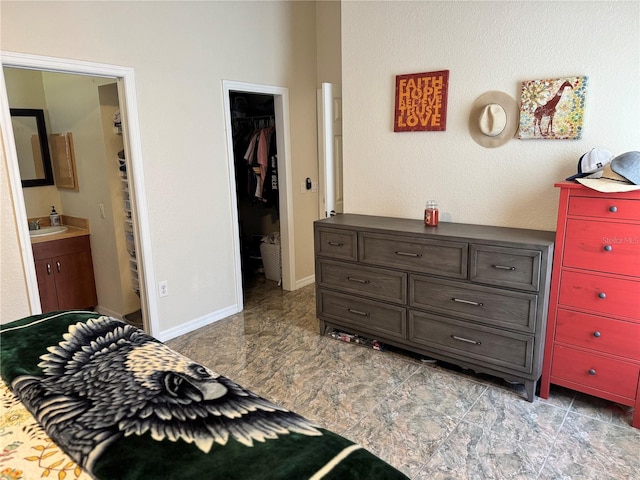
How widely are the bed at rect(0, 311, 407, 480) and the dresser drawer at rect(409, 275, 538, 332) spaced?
175cm

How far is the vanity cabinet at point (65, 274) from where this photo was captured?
3.66 meters

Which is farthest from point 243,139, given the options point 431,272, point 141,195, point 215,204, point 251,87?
point 431,272

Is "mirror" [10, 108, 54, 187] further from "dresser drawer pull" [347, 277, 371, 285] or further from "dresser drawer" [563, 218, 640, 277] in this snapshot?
"dresser drawer" [563, 218, 640, 277]

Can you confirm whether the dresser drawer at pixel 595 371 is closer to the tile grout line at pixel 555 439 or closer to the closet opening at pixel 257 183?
the tile grout line at pixel 555 439

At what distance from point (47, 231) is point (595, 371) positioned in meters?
4.23

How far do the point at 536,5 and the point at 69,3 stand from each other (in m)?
2.88

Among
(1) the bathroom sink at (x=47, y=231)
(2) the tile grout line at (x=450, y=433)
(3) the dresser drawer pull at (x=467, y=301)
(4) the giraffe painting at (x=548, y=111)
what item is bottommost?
(2) the tile grout line at (x=450, y=433)

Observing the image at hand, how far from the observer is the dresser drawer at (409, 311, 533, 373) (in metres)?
2.55

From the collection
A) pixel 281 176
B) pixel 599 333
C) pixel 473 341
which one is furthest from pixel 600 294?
pixel 281 176

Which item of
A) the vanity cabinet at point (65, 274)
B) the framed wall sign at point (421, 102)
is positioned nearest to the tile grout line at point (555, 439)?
the framed wall sign at point (421, 102)

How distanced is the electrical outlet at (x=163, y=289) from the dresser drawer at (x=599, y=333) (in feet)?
9.08

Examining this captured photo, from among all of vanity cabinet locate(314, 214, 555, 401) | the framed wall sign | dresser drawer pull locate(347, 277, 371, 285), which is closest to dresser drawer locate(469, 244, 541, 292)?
vanity cabinet locate(314, 214, 555, 401)

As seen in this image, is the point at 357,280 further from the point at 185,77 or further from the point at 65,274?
the point at 65,274

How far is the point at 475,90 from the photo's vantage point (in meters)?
2.93
